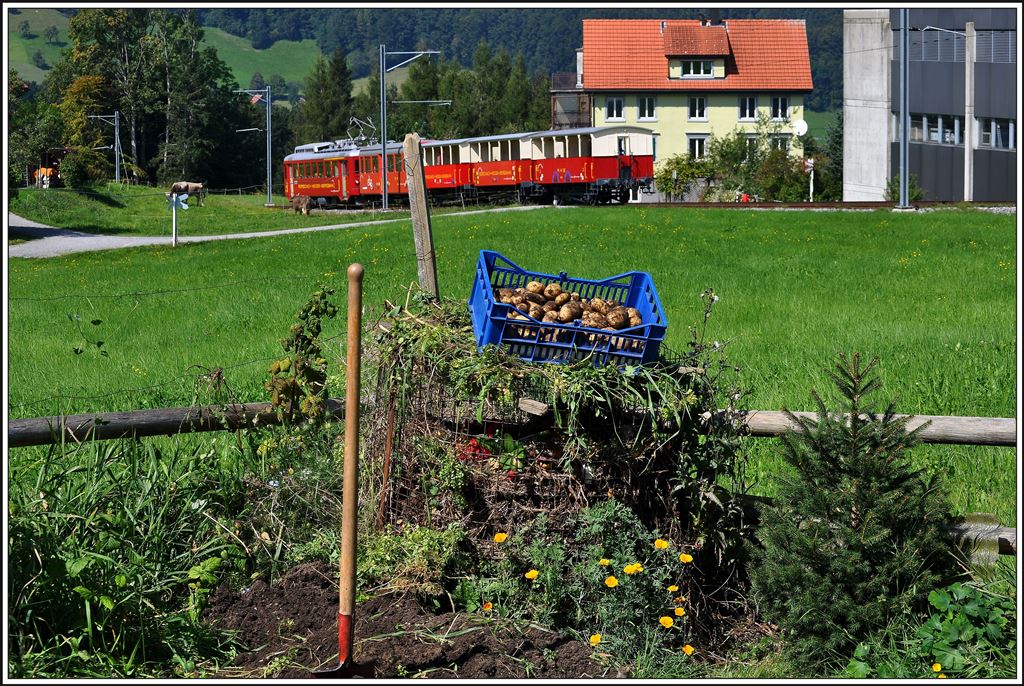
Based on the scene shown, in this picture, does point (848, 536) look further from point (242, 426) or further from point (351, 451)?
point (242, 426)

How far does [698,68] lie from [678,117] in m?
3.36

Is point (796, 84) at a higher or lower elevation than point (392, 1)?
higher

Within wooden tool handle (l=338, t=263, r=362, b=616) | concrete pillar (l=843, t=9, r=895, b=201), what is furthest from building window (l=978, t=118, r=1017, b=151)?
wooden tool handle (l=338, t=263, r=362, b=616)

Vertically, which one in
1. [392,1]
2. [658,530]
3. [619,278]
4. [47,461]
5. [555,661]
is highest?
[392,1]

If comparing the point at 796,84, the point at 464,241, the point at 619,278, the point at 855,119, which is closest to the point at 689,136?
the point at 796,84

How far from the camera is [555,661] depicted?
4504 millimetres

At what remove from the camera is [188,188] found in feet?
127

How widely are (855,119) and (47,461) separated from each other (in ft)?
162

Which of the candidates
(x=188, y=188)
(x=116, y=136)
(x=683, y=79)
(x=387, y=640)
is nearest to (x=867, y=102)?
(x=683, y=79)

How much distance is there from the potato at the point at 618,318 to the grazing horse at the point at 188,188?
25253 millimetres

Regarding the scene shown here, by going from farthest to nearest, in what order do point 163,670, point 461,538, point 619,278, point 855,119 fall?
point 855,119
point 619,278
point 461,538
point 163,670

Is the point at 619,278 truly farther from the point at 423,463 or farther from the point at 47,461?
the point at 47,461

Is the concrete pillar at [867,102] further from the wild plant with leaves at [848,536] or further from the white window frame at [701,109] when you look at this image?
the wild plant with leaves at [848,536]

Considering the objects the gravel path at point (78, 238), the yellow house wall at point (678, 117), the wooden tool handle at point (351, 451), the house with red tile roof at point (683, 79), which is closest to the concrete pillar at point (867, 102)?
the yellow house wall at point (678, 117)
